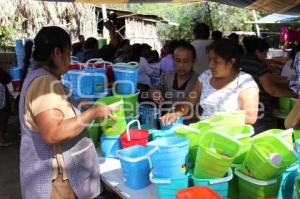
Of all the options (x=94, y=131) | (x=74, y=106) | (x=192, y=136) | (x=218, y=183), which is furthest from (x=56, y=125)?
(x=94, y=131)

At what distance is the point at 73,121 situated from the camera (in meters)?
1.73

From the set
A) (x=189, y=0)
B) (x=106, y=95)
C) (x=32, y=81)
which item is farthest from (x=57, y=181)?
(x=189, y=0)

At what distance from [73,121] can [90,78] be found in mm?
1180

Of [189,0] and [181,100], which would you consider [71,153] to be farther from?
[189,0]

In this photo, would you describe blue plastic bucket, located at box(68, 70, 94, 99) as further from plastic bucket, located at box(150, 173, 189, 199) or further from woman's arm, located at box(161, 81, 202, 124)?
plastic bucket, located at box(150, 173, 189, 199)

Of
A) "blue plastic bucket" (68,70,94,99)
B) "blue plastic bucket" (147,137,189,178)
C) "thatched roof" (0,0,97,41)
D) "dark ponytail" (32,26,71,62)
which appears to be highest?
"thatched roof" (0,0,97,41)

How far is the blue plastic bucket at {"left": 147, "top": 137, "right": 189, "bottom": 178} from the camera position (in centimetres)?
162

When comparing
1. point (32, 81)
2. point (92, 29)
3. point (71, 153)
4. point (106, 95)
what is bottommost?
point (71, 153)

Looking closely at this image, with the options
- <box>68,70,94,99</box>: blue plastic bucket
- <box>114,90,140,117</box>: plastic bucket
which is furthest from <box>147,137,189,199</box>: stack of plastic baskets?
<box>68,70,94,99</box>: blue plastic bucket

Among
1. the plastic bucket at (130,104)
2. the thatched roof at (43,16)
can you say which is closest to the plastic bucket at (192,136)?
the plastic bucket at (130,104)

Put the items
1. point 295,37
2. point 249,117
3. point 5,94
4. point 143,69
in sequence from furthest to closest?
point 295,37, point 5,94, point 143,69, point 249,117

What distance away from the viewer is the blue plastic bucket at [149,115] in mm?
2955

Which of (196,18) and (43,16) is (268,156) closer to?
(43,16)

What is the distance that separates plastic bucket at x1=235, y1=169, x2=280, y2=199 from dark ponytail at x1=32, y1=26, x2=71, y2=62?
1093 millimetres
